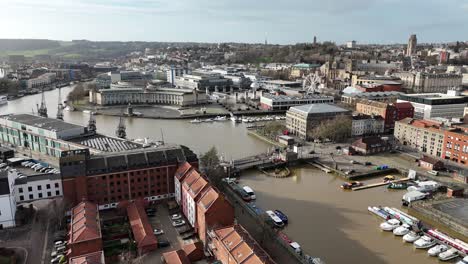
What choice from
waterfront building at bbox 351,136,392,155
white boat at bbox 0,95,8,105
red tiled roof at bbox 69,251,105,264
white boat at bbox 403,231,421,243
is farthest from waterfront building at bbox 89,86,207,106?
red tiled roof at bbox 69,251,105,264

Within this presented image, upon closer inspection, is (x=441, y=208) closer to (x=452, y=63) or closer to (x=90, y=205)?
(x=90, y=205)

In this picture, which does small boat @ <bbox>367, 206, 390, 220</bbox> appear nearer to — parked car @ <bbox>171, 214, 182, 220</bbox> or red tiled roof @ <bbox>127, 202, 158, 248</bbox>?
parked car @ <bbox>171, 214, 182, 220</bbox>

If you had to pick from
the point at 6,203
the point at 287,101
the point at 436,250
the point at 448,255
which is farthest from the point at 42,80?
the point at 448,255

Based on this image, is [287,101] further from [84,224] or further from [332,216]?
[84,224]

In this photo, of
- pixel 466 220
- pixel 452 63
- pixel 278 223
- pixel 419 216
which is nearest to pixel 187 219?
pixel 278 223

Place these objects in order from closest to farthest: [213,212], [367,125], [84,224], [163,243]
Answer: [84,224]
[213,212]
[163,243]
[367,125]

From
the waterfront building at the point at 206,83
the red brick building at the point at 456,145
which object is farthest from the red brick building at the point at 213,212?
the waterfront building at the point at 206,83
